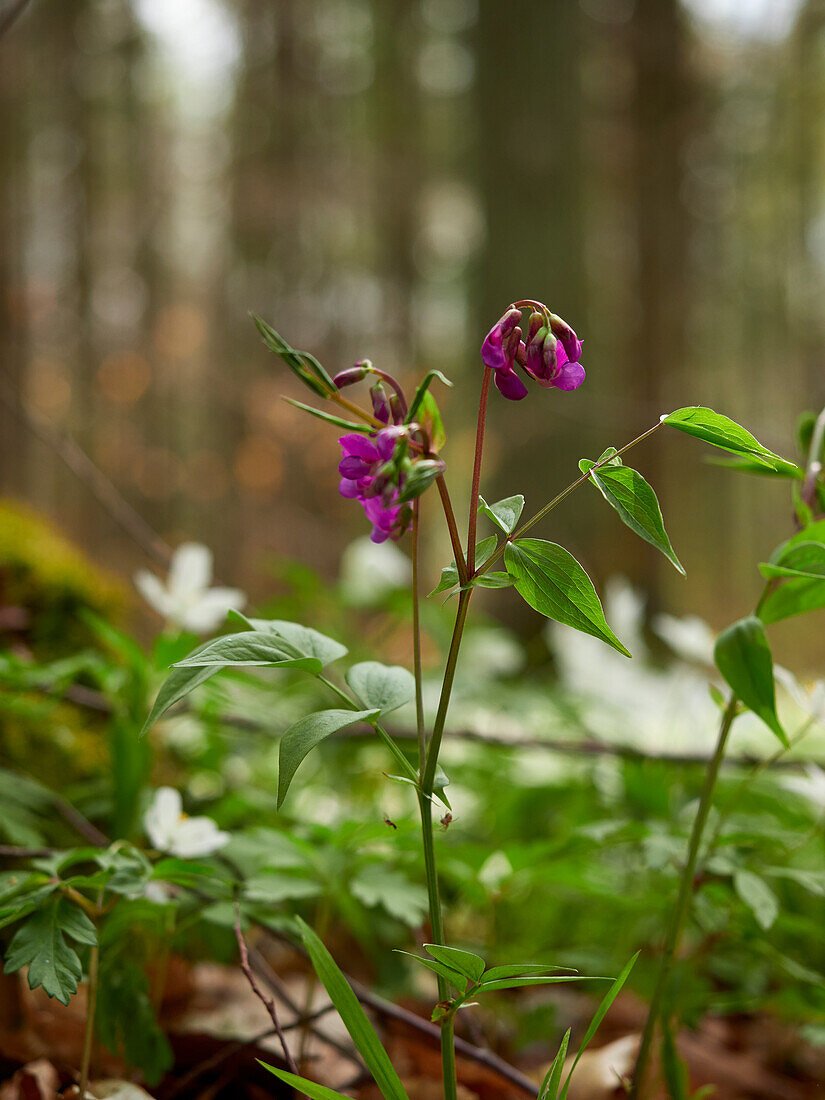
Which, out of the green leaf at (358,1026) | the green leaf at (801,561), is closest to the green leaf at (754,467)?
the green leaf at (801,561)

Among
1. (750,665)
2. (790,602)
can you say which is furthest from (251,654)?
(790,602)

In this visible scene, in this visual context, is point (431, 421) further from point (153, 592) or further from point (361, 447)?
point (153, 592)

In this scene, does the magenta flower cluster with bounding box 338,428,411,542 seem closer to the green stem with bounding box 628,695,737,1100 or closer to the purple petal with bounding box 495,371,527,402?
the purple petal with bounding box 495,371,527,402

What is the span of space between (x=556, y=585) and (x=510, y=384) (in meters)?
0.16

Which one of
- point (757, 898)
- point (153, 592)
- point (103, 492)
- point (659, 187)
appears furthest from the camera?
point (659, 187)

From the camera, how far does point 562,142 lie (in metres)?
3.72

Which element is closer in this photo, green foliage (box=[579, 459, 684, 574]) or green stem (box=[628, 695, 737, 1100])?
green foliage (box=[579, 459, 684, 574])

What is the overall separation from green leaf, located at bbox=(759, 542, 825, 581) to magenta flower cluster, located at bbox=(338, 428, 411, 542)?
29cm

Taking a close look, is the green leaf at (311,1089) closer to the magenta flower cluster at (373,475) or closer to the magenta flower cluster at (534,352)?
the magenta flower cluster at (373,475)

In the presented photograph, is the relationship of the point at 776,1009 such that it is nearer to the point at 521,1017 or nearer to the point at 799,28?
the point at 521,1017

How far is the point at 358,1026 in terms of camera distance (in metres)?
0.56

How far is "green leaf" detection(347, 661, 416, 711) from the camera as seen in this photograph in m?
0.58

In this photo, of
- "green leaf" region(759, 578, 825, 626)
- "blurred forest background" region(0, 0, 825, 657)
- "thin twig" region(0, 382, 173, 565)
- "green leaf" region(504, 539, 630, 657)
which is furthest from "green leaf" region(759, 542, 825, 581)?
"blurred forest background" region(0, 0, 825, 657)

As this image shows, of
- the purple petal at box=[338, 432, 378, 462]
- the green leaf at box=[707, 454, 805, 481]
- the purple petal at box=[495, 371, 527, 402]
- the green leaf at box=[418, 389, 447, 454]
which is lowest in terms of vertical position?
the green leaf at box=[707, 454, 805, 481]
